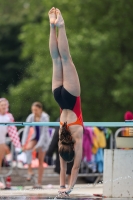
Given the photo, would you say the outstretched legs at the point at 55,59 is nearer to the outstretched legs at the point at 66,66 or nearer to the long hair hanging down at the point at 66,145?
the outstretched legs at the point at 66,66

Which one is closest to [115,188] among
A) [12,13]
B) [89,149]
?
[89,149]

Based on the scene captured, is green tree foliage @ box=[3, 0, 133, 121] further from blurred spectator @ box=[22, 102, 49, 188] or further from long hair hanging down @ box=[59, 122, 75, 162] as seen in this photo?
long hair hanging down @ box=[59, 122, 75, 162]

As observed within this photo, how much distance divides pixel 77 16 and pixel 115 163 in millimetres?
28015

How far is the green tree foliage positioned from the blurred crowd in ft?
55.2

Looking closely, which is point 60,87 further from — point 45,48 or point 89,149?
point 45,48

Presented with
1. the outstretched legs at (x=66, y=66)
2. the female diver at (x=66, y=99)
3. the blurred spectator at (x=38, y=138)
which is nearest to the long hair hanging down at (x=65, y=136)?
the female diver at (x=66, y=99)

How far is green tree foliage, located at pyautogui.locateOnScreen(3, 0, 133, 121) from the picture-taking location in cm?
3659

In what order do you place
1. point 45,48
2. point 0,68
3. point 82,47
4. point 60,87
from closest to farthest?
point 60,87
point 82,47
point 45,48
point 0,68

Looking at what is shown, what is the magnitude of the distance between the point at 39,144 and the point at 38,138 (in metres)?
0.45

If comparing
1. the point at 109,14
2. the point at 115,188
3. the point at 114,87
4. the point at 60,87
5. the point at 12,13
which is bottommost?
the point at 115,188

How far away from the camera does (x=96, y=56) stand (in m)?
36.9

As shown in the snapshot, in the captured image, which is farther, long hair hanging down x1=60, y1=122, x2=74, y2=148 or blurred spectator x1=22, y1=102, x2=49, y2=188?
blurred spectator x1=22, y1=102, x2=49, y2=188

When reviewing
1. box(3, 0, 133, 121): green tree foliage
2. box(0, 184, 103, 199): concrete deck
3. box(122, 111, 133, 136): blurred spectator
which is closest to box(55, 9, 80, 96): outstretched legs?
box(122, 111, 133, 136): blurred spectator

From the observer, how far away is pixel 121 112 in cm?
3838
